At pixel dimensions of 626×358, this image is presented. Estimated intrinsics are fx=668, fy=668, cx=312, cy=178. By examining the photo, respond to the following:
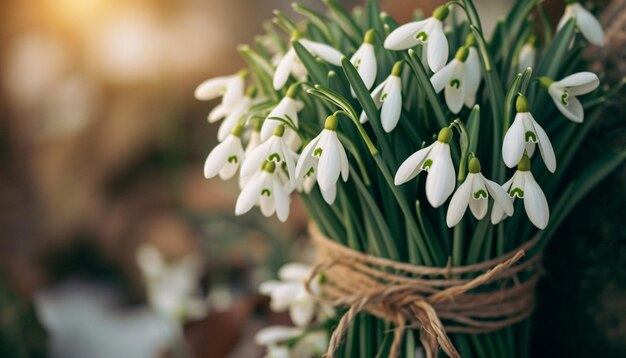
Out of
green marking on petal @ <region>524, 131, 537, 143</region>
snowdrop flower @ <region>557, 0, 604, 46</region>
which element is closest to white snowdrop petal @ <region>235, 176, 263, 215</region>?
green marking on petal @ <region>524, 131, 537, 143</region>

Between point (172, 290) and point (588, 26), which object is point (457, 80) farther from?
point (172, 290)

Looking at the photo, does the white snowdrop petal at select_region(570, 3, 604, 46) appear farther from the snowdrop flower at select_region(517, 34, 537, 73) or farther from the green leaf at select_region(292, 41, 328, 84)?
the green leaf at select_region(292, 41, 328, 84)

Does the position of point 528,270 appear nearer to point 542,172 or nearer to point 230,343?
point 542,172

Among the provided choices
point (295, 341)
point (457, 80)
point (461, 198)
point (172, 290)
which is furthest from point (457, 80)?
point (172, 290)

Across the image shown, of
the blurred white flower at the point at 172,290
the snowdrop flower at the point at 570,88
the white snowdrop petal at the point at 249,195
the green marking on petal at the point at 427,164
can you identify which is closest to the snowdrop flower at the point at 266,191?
the white snowdrop petal at the point at 249,195

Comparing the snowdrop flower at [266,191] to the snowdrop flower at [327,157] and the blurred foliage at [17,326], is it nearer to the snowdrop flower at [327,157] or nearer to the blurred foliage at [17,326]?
the snowdrop flower at [327,157]

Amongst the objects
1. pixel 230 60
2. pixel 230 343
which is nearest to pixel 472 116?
pixel 230 343
